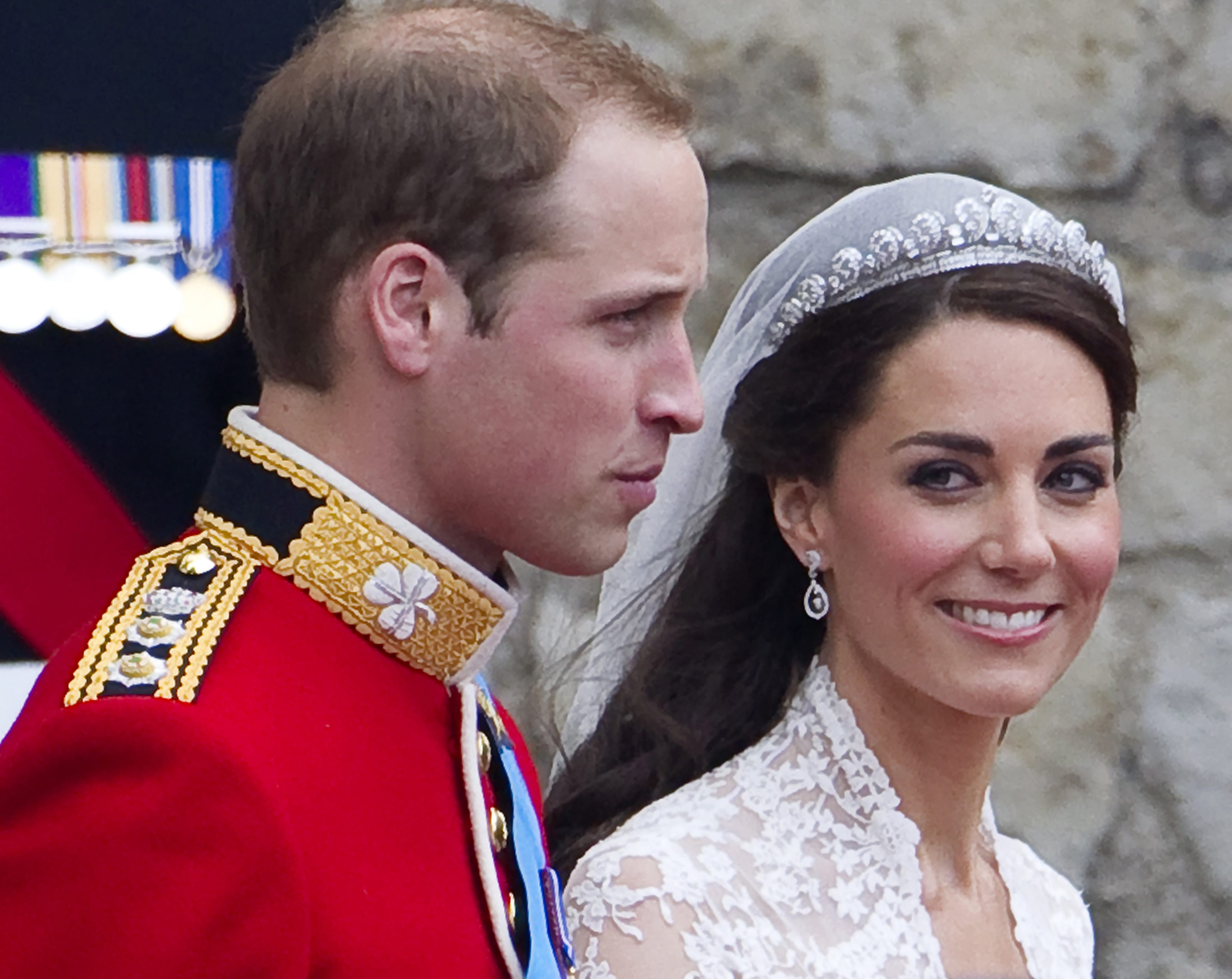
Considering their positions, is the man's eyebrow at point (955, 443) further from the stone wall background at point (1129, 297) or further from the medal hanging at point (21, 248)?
the medal hanging at point (21, 248)

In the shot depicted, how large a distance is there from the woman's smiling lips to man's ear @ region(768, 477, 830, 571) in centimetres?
14

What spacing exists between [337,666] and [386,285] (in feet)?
0.78

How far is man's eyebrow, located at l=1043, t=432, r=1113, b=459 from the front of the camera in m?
1.73

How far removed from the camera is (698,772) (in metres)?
1.91

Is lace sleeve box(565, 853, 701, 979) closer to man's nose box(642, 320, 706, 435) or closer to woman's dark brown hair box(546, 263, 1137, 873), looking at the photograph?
woman's dark brown hair box(546, 263, 1137, 873)

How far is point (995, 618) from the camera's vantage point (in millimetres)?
1723

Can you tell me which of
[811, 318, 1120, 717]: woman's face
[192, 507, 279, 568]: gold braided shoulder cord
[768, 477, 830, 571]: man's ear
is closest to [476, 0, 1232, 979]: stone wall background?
[768, 477, 830, 571]: man's ear

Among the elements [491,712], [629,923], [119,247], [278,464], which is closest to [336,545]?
[278,464]

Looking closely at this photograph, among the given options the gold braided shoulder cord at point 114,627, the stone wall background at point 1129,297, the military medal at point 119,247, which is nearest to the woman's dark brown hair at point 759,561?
the stone wall background at point 1129,297

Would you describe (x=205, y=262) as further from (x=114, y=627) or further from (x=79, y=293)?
(x=114, y=627)

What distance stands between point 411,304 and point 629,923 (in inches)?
25.2

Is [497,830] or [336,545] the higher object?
[336,545]

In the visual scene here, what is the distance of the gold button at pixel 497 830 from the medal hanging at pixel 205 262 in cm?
61

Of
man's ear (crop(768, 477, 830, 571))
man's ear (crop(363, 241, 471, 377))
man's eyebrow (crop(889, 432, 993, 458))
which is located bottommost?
man's ear (crop(768, 477, 830, 571))
